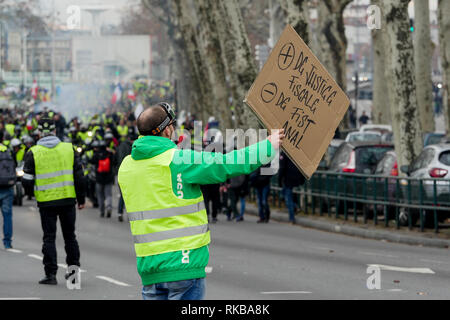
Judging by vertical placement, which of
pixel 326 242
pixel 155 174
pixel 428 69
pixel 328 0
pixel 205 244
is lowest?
pixel 326 242

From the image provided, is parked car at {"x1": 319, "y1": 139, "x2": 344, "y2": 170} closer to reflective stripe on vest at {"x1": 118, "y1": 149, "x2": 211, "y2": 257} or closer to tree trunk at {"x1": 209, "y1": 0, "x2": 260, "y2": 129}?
tree trunk at {"x1": 209, "y1": 0, "x2": 260, "y2": 129}

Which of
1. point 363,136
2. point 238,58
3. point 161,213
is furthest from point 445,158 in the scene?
point 363,136

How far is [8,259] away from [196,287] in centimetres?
933

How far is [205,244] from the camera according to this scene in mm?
→ 6414

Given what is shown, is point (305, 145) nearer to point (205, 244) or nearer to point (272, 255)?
point (205, 244)

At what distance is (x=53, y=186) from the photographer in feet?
40.1

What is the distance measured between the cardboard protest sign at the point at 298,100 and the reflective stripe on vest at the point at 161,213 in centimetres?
61

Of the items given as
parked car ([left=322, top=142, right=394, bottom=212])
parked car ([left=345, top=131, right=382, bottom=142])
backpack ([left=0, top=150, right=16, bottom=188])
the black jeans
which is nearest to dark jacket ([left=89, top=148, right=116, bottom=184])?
parked car ([left=322, top=142, right=394, bottom=212])

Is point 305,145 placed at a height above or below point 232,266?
above

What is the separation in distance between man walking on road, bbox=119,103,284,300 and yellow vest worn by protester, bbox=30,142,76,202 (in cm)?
580

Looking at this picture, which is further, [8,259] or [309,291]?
[8,259]

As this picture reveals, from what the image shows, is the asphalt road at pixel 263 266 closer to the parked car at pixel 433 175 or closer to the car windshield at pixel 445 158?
the parked car at pixel 433 175

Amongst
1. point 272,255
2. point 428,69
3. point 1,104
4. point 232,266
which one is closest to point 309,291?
point 232,266

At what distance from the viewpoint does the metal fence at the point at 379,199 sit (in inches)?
743
